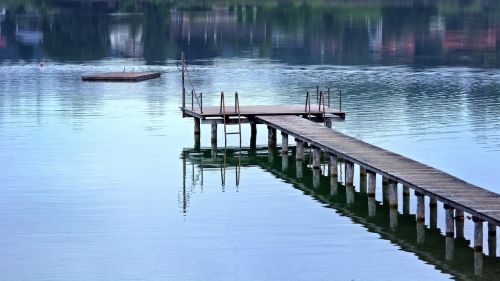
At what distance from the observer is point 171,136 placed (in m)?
58.2

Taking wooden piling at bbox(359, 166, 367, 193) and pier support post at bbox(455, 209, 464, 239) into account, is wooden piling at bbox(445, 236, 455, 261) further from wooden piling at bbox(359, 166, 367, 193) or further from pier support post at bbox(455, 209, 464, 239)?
wooden piling at bbox(359, 166, 367, 193)

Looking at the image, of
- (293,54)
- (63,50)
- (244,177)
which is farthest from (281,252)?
(63,50)

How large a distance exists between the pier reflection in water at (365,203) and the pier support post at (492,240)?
2 centimetres

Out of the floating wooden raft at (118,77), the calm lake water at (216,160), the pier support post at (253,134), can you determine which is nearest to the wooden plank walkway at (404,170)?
the calm lake water at (216,160)

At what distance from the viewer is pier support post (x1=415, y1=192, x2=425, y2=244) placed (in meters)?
37.7

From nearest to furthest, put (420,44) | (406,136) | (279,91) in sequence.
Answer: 1. (406,136)
2. (279,91)
3. (420,44)

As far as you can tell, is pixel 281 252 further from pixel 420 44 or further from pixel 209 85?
pixel 420 44

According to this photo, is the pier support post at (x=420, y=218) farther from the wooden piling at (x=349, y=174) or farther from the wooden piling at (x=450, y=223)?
the wooden piling at (x=349, y=174)

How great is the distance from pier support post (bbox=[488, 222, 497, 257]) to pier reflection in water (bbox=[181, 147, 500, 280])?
0.08 feet

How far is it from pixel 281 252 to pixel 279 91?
39888 mm

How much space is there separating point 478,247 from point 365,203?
29.7ft

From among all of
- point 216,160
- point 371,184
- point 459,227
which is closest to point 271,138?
point 216,160

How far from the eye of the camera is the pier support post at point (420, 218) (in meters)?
37.7

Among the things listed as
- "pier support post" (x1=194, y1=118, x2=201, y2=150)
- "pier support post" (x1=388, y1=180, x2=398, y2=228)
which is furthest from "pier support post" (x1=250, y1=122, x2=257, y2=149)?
"pier support post" (x1=388, y1=180, x2=398, y2=228)
